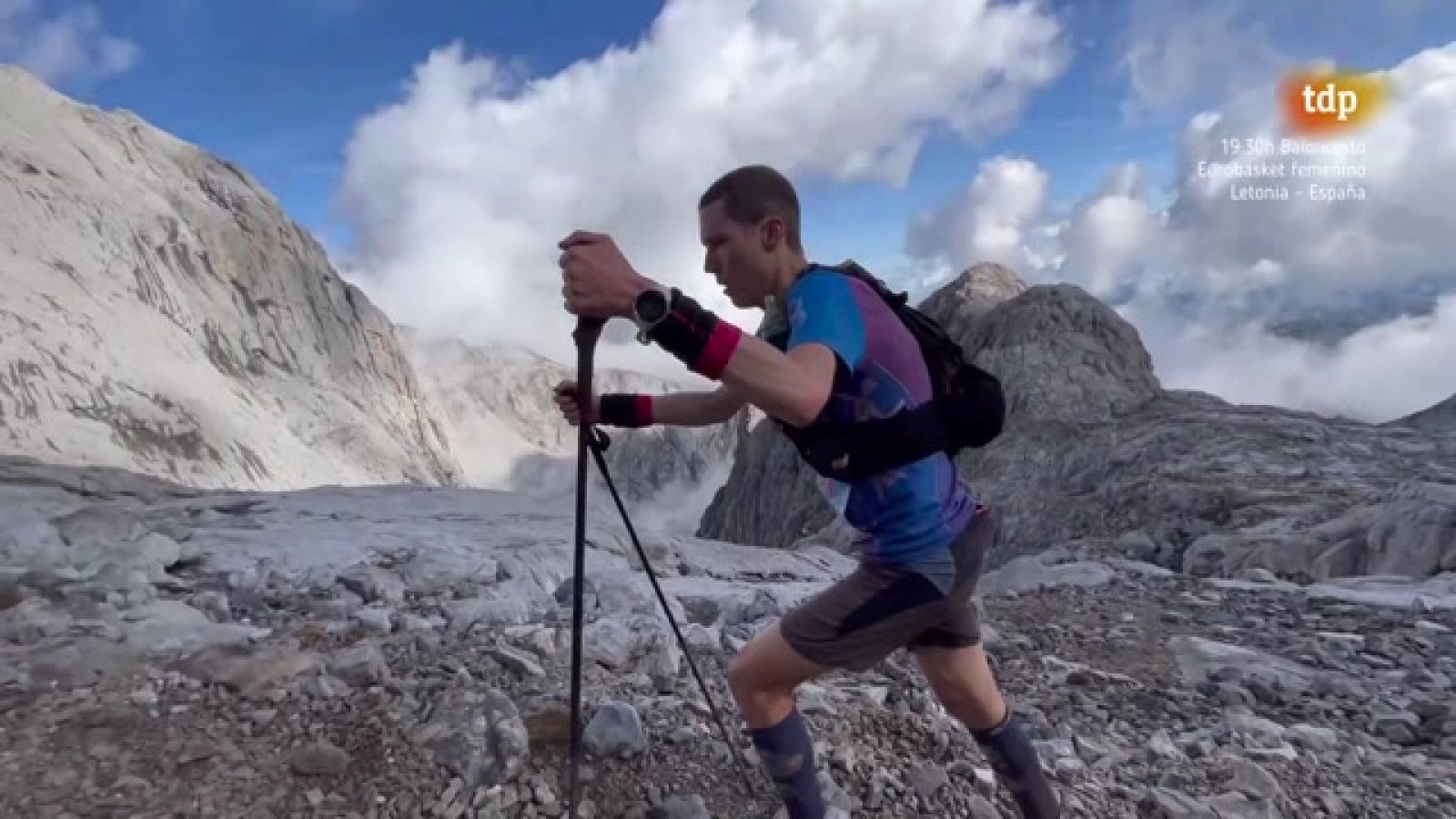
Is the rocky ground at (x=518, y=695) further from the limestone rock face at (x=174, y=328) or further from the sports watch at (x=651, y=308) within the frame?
the limestone rock face at (x=174, y=328)

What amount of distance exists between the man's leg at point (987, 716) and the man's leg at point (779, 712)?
52 cm

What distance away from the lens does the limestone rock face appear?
2730cm

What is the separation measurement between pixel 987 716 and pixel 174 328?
134 feet

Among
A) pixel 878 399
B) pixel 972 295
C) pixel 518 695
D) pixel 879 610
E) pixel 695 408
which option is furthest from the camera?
pixel 972 295

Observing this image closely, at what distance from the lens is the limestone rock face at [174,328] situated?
27297mm

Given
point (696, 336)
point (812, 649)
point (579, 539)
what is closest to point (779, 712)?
point (812, 649)

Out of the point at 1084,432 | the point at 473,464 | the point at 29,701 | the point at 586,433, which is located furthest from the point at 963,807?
the point at 473,464

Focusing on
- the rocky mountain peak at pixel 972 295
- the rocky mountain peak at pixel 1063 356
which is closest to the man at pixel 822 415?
the rocky mountain peak at pixel 1063 356

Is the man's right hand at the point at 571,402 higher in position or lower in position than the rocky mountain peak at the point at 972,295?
lower

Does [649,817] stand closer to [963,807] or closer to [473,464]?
[963,807]

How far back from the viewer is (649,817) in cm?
412

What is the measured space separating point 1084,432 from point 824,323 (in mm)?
34311

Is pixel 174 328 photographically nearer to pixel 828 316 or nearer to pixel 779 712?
pixel 779 712

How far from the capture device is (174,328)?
3759 centimetres
